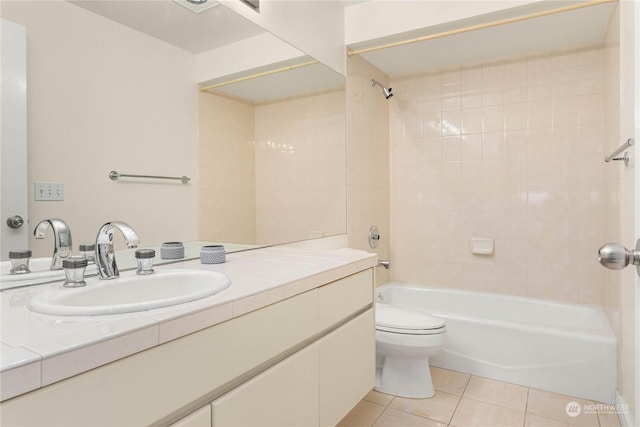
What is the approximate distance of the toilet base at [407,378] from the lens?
2.06 m

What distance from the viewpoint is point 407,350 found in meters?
2.02

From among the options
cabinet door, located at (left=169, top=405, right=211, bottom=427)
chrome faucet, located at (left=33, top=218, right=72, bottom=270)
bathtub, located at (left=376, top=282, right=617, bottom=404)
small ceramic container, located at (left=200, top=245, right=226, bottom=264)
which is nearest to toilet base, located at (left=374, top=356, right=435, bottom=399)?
bathtub, located at (left=376, top=282, right=617, bottom=404)

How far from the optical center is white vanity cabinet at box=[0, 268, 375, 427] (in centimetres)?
65

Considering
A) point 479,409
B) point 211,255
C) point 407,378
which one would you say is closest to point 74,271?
point 211,255

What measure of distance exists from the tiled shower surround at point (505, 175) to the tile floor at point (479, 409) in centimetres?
85

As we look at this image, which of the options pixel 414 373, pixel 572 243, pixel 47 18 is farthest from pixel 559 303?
pixel 47 18

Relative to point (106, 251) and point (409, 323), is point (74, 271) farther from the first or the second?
point (409, 323)

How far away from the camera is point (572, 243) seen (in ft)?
8.44

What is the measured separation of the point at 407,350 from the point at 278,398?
1.08 meters

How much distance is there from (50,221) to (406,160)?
2.56m

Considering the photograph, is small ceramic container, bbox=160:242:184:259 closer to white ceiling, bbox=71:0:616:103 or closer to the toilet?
white ceiling, bbox=71:0:616:103

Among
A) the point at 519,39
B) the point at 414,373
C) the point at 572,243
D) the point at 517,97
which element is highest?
the point at 519,39

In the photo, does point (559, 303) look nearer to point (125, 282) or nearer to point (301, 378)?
point (301, 378)

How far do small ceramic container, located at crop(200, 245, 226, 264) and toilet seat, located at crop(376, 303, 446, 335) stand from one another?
39.8 inches
